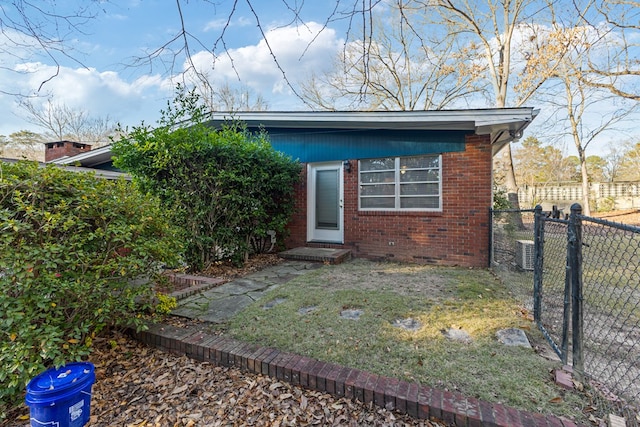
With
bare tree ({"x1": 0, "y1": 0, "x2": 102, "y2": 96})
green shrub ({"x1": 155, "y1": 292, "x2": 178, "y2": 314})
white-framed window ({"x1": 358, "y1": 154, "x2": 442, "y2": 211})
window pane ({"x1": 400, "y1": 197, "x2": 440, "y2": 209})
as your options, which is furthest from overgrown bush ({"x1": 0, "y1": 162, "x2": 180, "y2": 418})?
window pane ({"x1": 400, "y1": 197, "x2": 440, "y2": 209})

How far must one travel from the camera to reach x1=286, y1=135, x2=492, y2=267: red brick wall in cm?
551

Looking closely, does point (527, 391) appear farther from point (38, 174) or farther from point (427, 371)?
point (38, 174)

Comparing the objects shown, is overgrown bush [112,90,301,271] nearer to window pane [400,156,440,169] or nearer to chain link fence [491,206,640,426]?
window pane [400,156,440,169]

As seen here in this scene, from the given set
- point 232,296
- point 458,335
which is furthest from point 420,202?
point 232,296

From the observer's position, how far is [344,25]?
227 cm

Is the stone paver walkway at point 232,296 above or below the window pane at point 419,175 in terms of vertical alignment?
→ below

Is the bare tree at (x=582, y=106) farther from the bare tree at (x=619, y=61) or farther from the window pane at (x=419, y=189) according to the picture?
the window pane at (x=419, y=189)

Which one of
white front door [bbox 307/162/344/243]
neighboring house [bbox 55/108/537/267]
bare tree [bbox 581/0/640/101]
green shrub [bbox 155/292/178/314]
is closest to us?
green shrub [bbox 155/292/178/314]

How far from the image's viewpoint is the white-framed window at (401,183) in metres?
5.90

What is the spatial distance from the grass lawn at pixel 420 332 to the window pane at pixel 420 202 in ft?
5.77

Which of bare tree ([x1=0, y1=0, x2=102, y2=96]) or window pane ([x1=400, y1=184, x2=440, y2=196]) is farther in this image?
window pane ([x1=400, y1=184, x2=440, y2=196])

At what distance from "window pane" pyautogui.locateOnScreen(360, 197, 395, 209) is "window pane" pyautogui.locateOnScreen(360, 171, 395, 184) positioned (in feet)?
1.20

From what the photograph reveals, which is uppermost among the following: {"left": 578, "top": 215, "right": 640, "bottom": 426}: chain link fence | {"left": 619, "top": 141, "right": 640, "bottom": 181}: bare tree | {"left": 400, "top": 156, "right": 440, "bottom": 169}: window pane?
{"left": 619, "top": 141, "right": 640, "bottom": 181}: bare tree

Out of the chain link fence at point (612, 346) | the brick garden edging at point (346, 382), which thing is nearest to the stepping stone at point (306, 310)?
the brick garden edging at point (346, 382)
